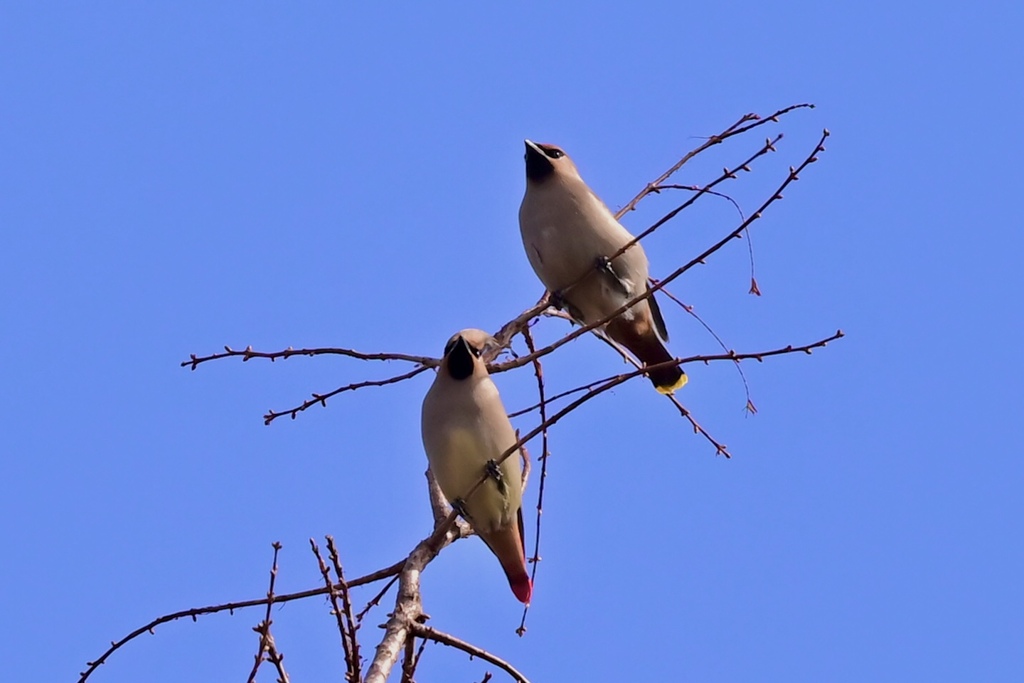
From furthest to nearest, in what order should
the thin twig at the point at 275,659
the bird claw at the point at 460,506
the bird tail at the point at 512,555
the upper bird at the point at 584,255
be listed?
the upper bird at the point at 584,255, the bird tail at the point at 512,555, the bird claw at the point at 460,506, the thin twig at the point at 275,659

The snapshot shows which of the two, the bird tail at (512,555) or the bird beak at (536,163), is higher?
the bird beak at (536,163)

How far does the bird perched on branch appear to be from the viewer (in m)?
3.90

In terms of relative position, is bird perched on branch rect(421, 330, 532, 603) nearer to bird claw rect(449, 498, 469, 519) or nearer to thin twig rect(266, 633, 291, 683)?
bird claw rect(449, 498, 469, 519)

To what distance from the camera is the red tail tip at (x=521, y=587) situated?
4148 millimetres

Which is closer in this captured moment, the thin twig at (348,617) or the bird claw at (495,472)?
the thin twig at (348,617)

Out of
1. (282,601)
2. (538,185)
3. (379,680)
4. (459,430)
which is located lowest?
(379,680)

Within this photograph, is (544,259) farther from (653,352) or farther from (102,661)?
(102,661)

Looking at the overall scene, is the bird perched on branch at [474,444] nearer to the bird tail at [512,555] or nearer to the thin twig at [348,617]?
the bird tail at [512,555]

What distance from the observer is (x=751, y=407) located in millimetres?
3521

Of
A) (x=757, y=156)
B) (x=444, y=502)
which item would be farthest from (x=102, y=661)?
(x=757, y=156)

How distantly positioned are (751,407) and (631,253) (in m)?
1.31

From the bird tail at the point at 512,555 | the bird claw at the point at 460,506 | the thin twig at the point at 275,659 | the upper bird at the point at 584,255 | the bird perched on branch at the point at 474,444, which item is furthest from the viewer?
the upper bird at the point at 584,255

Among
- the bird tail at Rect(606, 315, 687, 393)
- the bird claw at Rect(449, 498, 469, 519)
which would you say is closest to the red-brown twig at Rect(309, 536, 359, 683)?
the bird claw at Rect(449, 498, 469, 519)

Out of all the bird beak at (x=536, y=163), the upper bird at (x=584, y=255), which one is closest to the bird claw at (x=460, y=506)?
the upper bird at (x=584, y=255)
